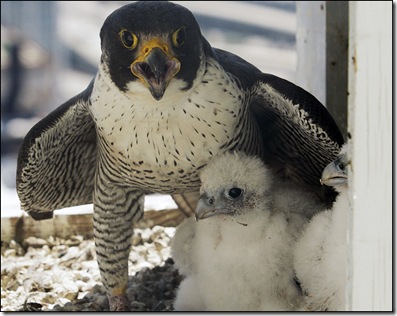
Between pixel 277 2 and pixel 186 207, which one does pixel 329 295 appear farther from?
pixel 277 2

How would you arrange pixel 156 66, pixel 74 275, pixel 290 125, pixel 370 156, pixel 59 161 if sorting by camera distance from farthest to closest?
pixel 74 275, pixel 59 161, pixel 290 125, pixel 156 66, pixel 370 156

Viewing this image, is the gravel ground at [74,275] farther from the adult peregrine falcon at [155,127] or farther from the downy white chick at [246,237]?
the downy white chick at [246,237]

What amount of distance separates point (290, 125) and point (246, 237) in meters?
0.55

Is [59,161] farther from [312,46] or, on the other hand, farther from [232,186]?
[312,46]

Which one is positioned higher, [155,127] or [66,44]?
[66,44]

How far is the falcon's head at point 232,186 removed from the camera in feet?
10.6

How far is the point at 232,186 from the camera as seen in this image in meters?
3.30

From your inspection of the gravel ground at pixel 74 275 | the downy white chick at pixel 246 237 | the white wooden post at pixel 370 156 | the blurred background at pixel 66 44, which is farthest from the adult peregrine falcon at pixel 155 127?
the blurred background at pixel 66 44

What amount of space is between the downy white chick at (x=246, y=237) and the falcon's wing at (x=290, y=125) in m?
0.23

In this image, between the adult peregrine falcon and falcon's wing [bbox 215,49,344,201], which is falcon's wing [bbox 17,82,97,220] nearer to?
the adult peregrine falcon

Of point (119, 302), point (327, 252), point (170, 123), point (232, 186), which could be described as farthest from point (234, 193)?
point (119, 302)

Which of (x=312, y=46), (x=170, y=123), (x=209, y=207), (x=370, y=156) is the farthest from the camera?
(x=312, y=46)

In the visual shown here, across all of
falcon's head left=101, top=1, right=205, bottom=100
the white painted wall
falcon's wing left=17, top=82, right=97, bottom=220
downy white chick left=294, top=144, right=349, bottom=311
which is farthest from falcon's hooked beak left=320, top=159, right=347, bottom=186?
the white painted wall

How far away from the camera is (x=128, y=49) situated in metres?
2.99
